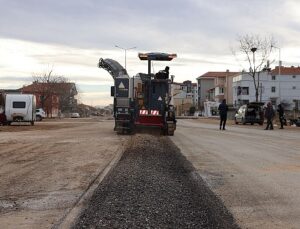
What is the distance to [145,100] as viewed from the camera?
26859 mm

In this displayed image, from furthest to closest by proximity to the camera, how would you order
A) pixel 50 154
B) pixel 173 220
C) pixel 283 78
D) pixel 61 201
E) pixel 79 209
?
pixel 283 78 < pixel 50 154 < pixel 61 201 < pixel 79 209 < pixel 173 220

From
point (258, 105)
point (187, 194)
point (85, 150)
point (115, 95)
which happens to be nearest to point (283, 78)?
point (258, 105)

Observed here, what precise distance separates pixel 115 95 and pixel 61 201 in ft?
58.2

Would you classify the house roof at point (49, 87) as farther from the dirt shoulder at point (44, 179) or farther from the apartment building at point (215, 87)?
the dirt shoulder at point (44, 179)

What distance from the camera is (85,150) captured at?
58.3 ft

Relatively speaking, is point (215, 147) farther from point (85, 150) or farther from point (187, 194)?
point (187, 194)

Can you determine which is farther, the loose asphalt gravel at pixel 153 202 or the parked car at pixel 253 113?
the parked car at pixel 253 113

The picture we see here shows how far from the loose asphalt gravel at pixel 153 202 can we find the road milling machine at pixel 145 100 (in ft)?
43.9

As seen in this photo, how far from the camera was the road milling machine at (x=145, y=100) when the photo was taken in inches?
1039

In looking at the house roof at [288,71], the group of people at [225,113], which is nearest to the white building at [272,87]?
the house roof at [288,71]

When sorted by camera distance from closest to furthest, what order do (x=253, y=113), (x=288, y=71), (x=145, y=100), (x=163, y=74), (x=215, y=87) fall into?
(x=163, y=74), (x=145, y=100), (x=253, y=113), (x=288, y=71), (x=215, y=87)

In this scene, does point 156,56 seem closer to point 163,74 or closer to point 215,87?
point 163,74

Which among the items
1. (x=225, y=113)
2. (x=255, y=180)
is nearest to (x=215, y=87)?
(x=225, y=113)

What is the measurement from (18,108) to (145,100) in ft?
64.1
